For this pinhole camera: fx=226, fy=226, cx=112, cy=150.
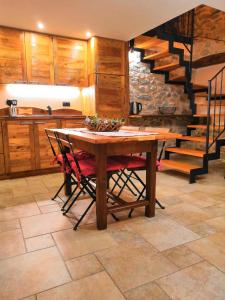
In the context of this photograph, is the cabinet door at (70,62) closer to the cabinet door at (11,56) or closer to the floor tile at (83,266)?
the cabinet door at (11,56)

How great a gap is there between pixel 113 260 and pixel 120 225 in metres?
0.55

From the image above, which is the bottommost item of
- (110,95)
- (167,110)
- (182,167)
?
(182,167)

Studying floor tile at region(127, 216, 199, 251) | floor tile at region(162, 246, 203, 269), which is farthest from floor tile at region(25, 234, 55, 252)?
floor tile at region(162, 246, 203, 269)

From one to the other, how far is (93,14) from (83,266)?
130 inches

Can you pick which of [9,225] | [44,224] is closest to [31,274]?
[44,224]

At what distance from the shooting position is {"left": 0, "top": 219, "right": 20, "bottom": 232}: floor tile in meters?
2.18

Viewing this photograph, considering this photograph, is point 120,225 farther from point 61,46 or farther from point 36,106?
point 61,46

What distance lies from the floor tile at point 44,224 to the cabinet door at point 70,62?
8.65 feet

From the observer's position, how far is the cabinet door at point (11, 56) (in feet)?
12.2

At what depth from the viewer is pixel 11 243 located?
1922mm

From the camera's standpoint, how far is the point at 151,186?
7.77 ft

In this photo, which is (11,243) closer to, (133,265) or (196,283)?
(133,265)

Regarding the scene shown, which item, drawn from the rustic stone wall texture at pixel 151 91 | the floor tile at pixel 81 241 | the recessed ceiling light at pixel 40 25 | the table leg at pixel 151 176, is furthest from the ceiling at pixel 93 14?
the floor tile at pixel 81 241

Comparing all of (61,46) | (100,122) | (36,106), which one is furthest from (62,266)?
(61,46)
